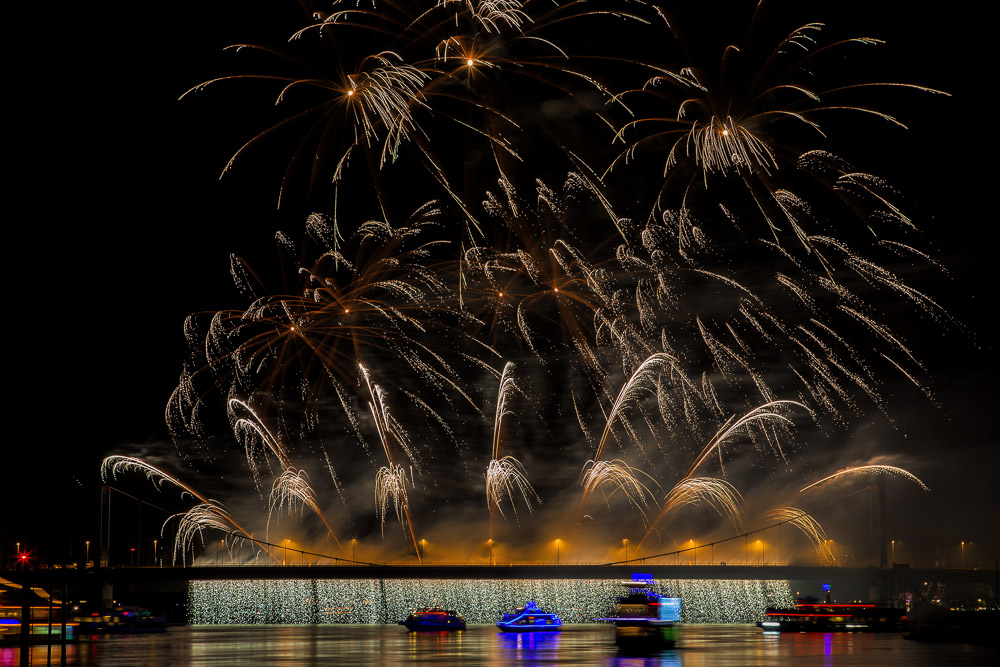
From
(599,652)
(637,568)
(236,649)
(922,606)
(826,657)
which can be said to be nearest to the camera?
(826,657)

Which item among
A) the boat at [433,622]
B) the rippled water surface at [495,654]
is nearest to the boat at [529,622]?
the boat at [433,622]

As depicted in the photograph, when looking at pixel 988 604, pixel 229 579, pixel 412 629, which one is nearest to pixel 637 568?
pixel 412 629

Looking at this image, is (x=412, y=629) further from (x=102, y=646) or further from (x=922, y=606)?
(x=922, y=606)

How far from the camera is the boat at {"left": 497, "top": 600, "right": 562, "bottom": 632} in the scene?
118312 millimetres

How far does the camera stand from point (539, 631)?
120812mm

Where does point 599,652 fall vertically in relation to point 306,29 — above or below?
below

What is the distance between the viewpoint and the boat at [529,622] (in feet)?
388

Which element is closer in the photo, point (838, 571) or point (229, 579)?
point (229, 579)

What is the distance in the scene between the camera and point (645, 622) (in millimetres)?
79250

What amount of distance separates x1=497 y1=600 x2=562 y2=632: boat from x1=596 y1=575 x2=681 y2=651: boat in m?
36.8

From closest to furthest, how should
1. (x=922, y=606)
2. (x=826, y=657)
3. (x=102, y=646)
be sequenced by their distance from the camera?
(x=826, y=657), (x=102, y=646), (x=922, y=606)

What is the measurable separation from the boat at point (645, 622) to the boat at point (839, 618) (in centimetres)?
5066

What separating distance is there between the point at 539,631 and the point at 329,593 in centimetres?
6726

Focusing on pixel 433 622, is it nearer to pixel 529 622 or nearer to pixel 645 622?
pixel 529 622
